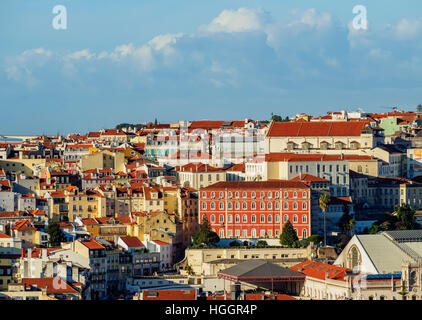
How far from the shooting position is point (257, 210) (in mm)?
A: 57312

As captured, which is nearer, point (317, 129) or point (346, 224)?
point (346, 224)

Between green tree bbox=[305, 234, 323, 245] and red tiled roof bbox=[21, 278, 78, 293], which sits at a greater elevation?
green tree bbox=[305, 234, 323, 245]

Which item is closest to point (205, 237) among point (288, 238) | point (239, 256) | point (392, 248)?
point (239, 256)

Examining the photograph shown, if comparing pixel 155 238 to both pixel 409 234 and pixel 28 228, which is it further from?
pixel 409 234

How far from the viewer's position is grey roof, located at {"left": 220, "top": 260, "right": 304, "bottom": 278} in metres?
50.2

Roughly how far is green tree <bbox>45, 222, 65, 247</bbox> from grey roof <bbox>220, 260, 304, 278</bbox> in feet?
25.9

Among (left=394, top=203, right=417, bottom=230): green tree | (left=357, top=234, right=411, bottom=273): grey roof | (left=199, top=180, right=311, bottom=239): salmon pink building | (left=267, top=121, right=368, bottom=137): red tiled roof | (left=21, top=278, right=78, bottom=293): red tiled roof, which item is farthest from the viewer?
(left=267, top=121, right=368, bottom=137): red tiled roof

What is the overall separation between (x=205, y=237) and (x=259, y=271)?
17.4ft

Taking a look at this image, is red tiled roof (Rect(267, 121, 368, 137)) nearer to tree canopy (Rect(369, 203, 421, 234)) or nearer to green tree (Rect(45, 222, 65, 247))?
tree canopy (Rect(369, 203, 421, 234))

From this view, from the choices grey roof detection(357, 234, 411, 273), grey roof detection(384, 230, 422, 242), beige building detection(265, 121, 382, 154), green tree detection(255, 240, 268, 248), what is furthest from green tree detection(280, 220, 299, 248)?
beige building detection(265, 121, 382, 154)

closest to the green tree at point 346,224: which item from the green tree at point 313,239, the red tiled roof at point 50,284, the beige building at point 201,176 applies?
the green tree at point 313,239

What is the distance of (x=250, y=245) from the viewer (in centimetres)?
5597

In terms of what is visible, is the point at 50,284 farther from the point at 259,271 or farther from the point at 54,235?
the point at 54,235

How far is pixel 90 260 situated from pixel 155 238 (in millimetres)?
5997
